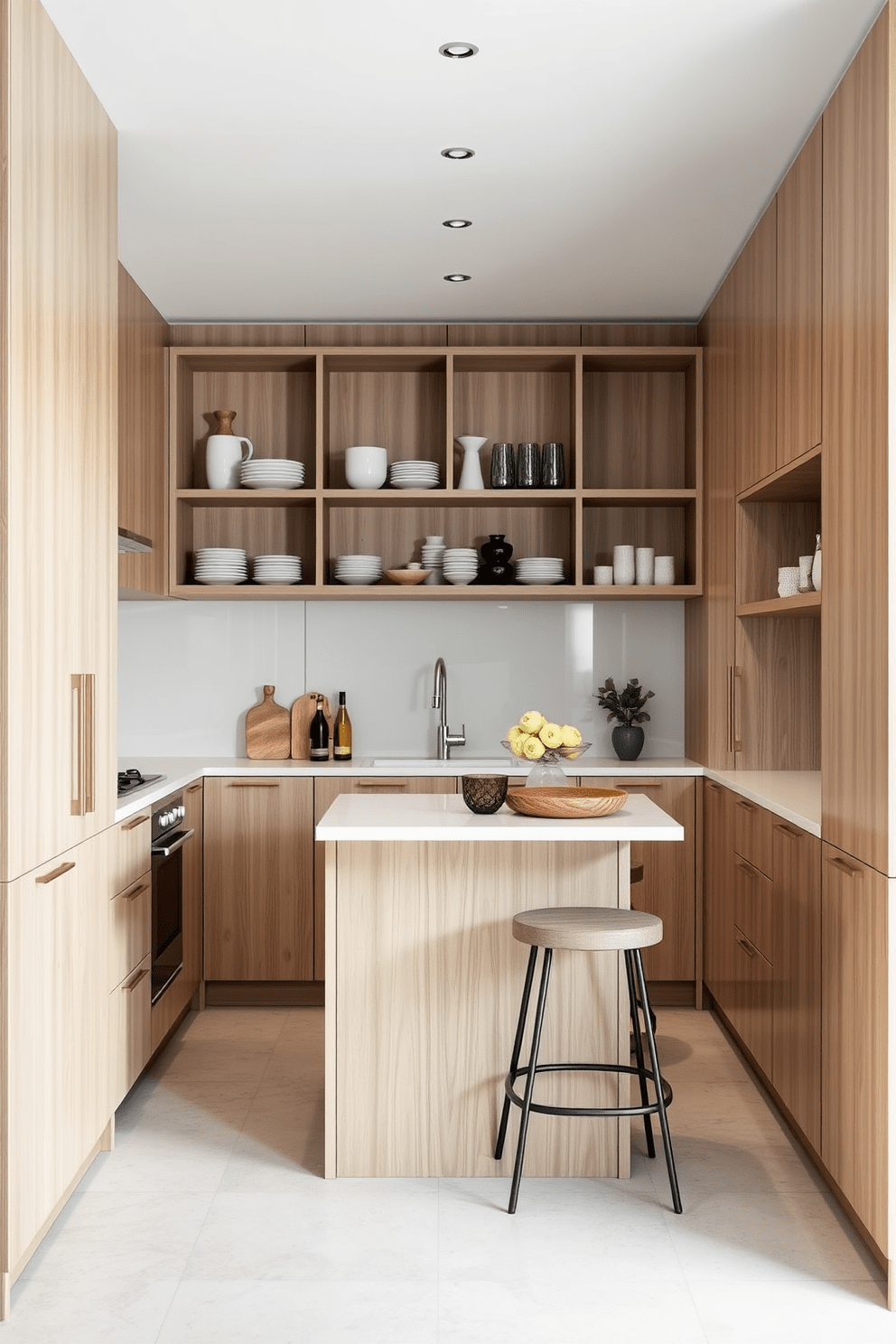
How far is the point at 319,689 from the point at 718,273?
227cm

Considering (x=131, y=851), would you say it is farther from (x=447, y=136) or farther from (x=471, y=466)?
(x=471, y=466)

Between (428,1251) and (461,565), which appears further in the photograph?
(461,565)

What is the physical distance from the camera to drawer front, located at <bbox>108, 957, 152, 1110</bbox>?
3.20 metres

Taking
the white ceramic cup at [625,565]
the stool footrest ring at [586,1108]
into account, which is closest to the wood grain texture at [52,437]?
the stool footrest ring at [586,1108]

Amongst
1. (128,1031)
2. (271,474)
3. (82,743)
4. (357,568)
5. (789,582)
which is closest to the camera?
(82,743)

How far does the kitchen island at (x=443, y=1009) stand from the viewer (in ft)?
10.2

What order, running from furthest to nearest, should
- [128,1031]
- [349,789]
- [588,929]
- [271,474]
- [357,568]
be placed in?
[357,568], [271,474], [349,789], [128,1031], [588,929]

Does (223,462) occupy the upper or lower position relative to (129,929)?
upper

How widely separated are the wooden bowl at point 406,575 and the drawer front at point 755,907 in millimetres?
1677

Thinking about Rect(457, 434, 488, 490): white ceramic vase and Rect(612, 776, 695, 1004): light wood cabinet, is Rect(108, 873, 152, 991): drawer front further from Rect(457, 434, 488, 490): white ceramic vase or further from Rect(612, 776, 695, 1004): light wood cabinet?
Rect(457, 434, 488, 490): white ceramic vase

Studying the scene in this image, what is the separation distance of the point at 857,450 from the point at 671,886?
2.34 metres

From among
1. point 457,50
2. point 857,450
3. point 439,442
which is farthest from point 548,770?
point 439,442

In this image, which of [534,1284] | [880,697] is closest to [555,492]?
[880,697]

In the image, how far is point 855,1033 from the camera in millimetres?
2652
